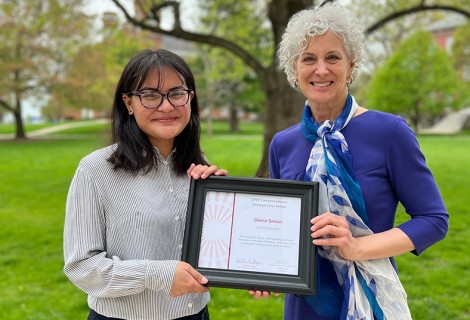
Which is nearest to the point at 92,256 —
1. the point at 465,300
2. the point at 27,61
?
the point at 465,300

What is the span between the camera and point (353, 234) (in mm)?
1838

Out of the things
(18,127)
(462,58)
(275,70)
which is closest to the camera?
(275,70)

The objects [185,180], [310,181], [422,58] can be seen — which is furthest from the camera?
[422,58]

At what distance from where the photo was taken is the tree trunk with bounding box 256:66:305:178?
8008 millimetres

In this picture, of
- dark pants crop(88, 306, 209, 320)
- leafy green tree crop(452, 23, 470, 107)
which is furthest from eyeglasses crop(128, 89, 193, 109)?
leafy green tree crop(452, 23, 470, 107)

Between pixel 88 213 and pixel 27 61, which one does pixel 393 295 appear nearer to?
pixel 88 213

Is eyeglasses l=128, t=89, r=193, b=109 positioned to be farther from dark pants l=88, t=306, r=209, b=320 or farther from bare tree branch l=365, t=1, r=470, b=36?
bare tree branch l=365, t=1, r=470, b=36

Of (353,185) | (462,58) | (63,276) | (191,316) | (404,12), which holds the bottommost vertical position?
(63,276)

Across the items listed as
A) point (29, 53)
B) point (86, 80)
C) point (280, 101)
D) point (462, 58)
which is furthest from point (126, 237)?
point (462, 58)

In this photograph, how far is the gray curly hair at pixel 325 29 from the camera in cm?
188

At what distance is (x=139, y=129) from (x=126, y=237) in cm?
44

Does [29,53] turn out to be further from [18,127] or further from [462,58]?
[462,58]

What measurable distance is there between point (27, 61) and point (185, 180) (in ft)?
87.2

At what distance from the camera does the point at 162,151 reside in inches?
84.0
